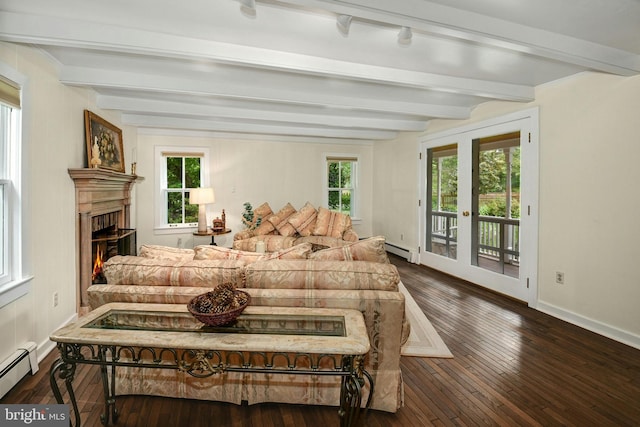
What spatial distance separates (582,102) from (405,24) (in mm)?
2333

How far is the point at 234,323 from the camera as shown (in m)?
1.54

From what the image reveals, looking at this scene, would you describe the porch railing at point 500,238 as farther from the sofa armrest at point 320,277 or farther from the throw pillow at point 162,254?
the throw pillow at point 162,254

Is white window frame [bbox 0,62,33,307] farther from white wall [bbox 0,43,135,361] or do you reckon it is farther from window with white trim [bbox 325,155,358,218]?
window with white trim [bbox 325,155,358,218]

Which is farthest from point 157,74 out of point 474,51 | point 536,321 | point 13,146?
point 536,321

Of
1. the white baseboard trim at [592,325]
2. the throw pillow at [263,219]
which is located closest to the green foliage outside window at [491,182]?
the white baseboard trim at [592,325]

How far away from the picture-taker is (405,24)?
1.85 metres

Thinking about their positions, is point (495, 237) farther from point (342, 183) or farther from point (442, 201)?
point (342, 183)

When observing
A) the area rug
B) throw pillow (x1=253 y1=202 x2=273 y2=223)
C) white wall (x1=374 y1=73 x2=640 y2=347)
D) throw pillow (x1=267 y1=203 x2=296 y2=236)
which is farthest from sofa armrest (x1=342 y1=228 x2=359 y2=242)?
white wall (x1=374 y1=73 x2=640 y2=347)

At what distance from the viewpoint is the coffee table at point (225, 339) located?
4.42 ft

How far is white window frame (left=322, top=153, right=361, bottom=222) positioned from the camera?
6520 mm

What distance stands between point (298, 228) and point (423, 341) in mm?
3156

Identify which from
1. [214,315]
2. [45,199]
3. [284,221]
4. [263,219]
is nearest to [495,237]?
[284,221]

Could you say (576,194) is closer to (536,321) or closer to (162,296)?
(536,321)

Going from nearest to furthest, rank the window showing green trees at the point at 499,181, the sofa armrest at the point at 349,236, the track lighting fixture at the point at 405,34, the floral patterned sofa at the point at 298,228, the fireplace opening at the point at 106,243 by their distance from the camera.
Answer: the track lighting fixture at the point at 405,34, the fireplace opening at the point at 106,243, the window showing green trees at the point at 499,181, the floral patterned sofa at the point at 298,228, the sofa armrest at the point at 349,236
